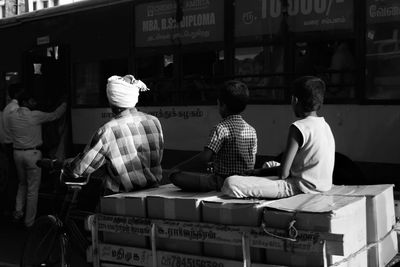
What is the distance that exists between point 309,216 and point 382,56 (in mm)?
3048

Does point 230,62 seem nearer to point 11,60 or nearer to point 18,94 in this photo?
point 18,94

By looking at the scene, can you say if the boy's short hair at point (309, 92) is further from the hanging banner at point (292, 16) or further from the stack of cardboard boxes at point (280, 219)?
the hanging banner at point (292, 16)

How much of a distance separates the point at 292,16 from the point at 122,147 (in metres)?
2.72

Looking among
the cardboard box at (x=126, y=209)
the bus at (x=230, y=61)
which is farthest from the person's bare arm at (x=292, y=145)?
the bus at (x=230, y=61)

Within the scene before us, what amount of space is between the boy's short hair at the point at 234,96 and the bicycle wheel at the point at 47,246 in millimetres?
A: 1637

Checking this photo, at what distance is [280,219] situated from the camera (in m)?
2.79

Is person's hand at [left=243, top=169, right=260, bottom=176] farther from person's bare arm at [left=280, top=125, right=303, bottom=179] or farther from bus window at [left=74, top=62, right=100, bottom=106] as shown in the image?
bus window at [left=74, top=62, right=100, bottom=106]

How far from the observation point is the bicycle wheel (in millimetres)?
4293

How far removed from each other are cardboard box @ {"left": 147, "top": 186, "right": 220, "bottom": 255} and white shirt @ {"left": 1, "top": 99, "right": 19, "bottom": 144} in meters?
5.25

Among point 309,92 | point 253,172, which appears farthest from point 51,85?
point 309,92

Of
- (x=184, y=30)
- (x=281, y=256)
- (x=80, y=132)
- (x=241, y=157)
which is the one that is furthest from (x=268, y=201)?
(x=80, y=132)

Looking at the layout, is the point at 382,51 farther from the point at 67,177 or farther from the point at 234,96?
the point at 67,177

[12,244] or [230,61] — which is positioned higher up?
[230,61]

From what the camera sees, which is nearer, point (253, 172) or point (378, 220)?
point (378, 220)
